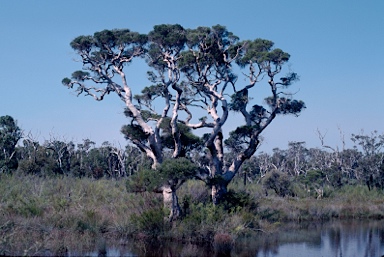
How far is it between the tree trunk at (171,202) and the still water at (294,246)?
66.7 inches

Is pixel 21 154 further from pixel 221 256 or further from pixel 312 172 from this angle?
pixel 221 256

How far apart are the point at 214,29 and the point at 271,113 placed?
4.88 m

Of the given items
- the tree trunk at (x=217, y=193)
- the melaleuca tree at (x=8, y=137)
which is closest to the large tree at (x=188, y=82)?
the tree trunk at (x=217, y=193)

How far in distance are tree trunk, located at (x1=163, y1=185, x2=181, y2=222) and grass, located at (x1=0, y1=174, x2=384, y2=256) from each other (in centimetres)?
50

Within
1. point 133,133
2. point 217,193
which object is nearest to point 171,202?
point 217,193

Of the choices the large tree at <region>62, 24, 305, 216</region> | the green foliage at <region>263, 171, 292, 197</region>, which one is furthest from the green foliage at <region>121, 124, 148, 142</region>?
the green foliage at <region>263, 171, 292, 197</region>

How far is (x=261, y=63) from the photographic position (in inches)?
867

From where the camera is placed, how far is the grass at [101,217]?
605 inches

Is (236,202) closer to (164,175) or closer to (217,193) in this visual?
(217,193)

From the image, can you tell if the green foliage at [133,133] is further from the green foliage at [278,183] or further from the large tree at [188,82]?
the green foliage at [278,183]

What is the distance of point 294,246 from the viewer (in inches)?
738

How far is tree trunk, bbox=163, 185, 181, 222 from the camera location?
19.2 meters

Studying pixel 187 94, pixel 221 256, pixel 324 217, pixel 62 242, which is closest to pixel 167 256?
pixel 221 256

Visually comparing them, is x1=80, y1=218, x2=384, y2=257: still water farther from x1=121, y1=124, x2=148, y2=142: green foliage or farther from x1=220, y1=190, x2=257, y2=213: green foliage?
x1=121, y1=124, x2=148, y2=142: green foliage
